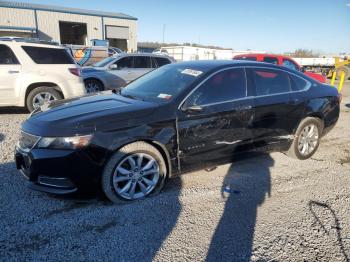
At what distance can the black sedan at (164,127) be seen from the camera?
308cm

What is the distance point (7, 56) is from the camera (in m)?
6.97

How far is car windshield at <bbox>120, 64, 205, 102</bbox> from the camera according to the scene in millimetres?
3770

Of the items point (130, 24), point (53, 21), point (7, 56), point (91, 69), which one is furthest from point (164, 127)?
point (130, 24)

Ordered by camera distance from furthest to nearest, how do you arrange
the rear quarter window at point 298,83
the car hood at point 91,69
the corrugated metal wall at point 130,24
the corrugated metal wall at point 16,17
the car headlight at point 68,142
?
the corrugated metal wall at point 130,24, the corrugated metal wall at point 16,17, the car hood at point 91,69, the rear quarter window at point 298,83, the car headlight at point 68,142

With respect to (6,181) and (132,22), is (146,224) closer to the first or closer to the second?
(6,181)

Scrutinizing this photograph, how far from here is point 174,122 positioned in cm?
346

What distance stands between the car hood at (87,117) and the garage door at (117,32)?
3675 cm

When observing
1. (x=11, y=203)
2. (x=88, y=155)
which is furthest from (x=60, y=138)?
(x=11, y=203)

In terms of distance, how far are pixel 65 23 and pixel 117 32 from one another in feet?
20.8

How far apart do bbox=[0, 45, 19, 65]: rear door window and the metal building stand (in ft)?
91.1

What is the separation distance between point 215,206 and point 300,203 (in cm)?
104

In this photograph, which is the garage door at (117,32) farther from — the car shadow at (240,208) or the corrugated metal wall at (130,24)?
the car shadow at (240,208)

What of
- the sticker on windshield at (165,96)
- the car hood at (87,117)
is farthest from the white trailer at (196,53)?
the car hood at (87,117)

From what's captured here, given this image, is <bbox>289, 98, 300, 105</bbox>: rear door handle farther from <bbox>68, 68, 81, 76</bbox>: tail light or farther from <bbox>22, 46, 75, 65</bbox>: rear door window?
<bbox>22, 46, 75, 65</bbox>: rear door window
